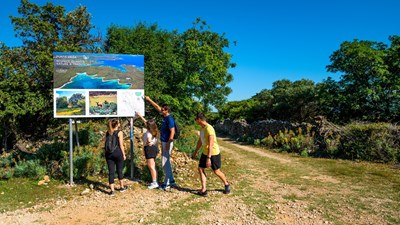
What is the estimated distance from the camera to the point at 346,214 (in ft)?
17.6

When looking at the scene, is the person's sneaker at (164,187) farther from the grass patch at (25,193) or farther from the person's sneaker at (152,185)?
the grass patch at (25,193)

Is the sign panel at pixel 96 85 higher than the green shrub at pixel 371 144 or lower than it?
higher

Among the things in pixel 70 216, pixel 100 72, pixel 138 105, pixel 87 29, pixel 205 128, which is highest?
pixel 87 29

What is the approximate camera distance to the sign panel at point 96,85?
7.59m

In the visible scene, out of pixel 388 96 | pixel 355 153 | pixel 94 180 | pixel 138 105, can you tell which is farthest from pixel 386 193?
pixel 388 96

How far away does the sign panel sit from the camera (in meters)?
7.59

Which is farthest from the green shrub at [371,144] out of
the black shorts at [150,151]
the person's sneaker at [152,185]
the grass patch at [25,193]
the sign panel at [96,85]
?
the grass patch at [25,193]

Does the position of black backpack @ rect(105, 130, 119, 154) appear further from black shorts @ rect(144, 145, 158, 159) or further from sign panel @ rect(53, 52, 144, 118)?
sign panel @ rect(53, 52, 144, 118)

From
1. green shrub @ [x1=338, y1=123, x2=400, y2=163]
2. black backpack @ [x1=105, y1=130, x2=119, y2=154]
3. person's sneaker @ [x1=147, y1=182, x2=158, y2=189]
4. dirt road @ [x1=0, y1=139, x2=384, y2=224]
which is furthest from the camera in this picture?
green shrub @ [x1=338, y1=123, x2=400, y2=163]

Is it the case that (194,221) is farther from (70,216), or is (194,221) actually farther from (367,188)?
(367,188)

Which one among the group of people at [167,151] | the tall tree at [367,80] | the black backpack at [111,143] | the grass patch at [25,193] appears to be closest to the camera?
the grass patch at [25,193]

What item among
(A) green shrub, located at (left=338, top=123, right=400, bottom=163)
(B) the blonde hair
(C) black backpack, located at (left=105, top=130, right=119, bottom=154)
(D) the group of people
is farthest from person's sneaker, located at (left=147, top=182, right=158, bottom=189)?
(A) green shrub, located at (left=338, top=123, right=400, bottom=163)

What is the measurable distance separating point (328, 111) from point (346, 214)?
12651 millimetres

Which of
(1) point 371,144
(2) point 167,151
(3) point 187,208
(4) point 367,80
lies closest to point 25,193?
(2) point 167,151
